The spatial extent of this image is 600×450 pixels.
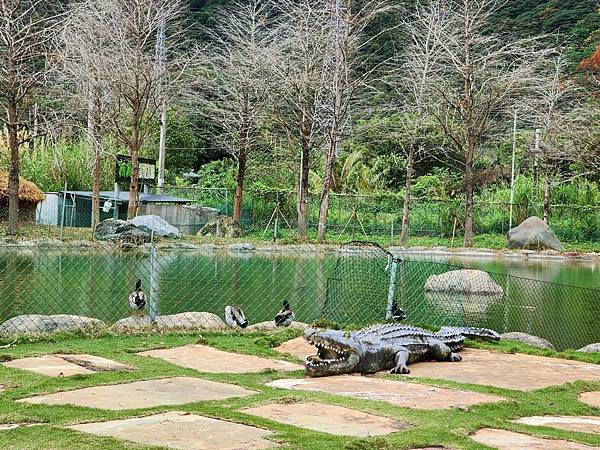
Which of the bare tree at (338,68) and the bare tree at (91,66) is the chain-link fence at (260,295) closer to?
the bare tree at (91,66)

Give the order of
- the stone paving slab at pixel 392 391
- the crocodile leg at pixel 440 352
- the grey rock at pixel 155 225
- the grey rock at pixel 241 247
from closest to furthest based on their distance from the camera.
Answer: the stone paving slab at pixel 392 391 → the crocodile leg at pixel 440 352 → the grey rock at pixel 241 247 → the grey rock at pixel 155 225

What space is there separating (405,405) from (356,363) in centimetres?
141

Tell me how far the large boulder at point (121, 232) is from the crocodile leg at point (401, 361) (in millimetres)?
15104

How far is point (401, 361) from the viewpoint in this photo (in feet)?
22.8

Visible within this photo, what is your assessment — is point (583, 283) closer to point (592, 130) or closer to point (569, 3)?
point (592, 130)

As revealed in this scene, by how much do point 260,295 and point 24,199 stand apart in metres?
14.0

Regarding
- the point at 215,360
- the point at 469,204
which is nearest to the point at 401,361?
the point at 215,360

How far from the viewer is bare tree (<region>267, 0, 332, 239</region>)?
28703 mm

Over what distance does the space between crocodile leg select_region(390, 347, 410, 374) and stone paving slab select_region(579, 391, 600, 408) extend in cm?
136

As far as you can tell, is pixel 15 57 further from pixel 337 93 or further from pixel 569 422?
pixel 569 422

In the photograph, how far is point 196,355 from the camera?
7078 millimetres

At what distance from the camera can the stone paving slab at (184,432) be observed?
12.8ft

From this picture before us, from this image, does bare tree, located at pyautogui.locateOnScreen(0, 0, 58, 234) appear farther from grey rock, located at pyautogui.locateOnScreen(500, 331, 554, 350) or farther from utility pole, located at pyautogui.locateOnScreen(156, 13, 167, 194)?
grey rock, located at pyautogui.locateOnScreen(500, 331, 554, 350)

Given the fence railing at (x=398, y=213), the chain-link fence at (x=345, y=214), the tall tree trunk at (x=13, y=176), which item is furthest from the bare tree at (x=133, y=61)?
the fence railing at (x=398, y=213)
